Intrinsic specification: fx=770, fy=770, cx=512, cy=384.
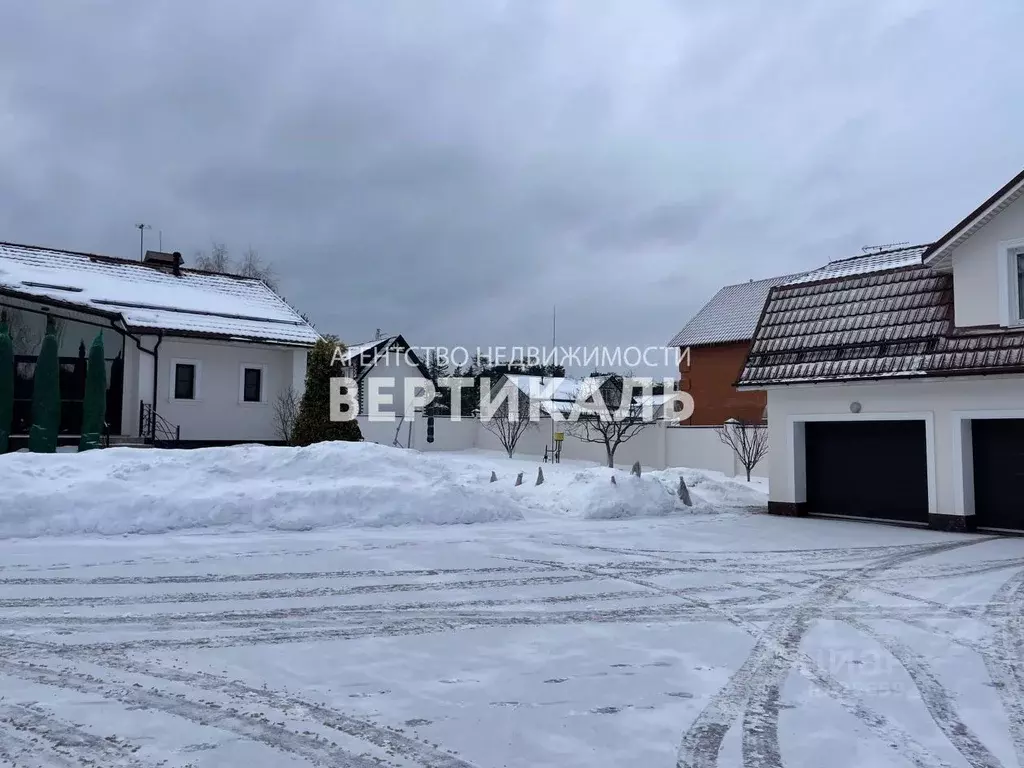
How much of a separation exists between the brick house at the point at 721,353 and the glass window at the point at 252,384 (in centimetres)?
2118

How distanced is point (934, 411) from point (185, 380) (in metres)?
19.6

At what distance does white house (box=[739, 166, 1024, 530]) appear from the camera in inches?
562

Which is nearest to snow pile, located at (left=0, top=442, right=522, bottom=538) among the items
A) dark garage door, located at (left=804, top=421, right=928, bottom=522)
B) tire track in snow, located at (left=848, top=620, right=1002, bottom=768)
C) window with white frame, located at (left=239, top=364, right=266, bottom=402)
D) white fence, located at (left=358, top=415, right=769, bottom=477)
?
dark garage door, located at (left=804, top=421, right=928, bottom=522)

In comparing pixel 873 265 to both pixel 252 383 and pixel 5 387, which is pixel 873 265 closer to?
pixel 252 383

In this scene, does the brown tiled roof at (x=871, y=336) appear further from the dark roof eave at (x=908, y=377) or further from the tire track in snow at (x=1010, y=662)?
the tire track in snow at (x=1010, y=662)

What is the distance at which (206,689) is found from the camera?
511cm

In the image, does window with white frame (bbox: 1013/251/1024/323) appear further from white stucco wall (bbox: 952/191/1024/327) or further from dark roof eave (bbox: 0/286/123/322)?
dark roof eave (bbox: 0/286/123/322)

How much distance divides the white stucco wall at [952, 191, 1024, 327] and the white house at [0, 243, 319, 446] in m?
18.0

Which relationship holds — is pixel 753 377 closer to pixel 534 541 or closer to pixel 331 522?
pixel 534 541

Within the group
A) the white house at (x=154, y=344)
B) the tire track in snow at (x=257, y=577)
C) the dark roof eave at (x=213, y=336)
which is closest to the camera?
the tire track in snow at (x=257, y=577)

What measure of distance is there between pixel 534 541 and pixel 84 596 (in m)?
6.46

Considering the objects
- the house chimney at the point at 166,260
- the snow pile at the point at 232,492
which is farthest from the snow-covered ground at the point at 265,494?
the house chimney at the point at 166,260

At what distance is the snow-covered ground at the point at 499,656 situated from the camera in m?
4.36

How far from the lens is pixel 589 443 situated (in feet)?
106
